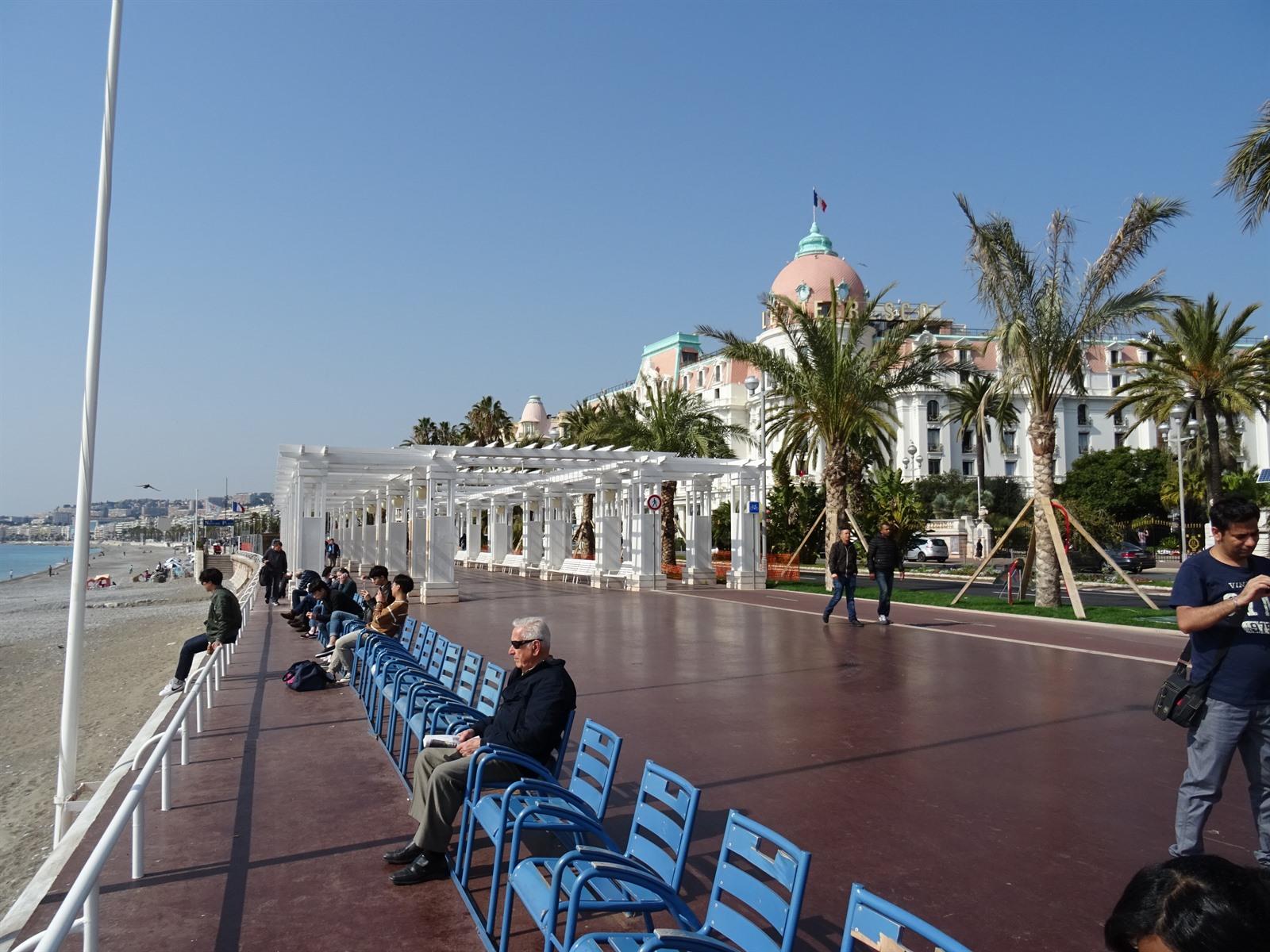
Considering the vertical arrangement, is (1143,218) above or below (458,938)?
above

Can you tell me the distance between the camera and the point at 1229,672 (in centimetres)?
398

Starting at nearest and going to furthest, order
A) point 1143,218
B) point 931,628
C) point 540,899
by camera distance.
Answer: point 540,899 < point 931,628 < point 1143,218

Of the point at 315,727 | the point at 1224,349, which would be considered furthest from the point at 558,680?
the point at 1224,349

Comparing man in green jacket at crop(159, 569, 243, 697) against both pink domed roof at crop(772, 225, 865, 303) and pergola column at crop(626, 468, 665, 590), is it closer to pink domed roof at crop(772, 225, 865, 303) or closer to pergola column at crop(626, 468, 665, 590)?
pergola column at crop(626, 468, 665, 590)

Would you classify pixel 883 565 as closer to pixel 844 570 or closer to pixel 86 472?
pixel 844 570

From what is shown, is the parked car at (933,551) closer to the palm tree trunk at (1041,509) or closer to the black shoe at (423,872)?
the palm tree trunk at (1041,509)

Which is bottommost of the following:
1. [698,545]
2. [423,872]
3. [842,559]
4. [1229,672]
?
[423,872]

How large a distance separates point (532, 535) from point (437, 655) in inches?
1067

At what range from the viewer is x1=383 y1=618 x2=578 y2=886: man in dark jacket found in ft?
14.3

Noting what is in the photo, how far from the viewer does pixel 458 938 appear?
12.3 feet

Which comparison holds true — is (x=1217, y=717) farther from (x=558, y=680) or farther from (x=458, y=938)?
(x=458, y=938)

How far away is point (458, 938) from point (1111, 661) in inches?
398

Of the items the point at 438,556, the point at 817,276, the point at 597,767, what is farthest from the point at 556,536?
the point at 817,276

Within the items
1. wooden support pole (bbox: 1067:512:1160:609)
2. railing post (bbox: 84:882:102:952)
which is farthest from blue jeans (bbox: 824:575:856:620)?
railing post (bbox: 84:882:102:952)
